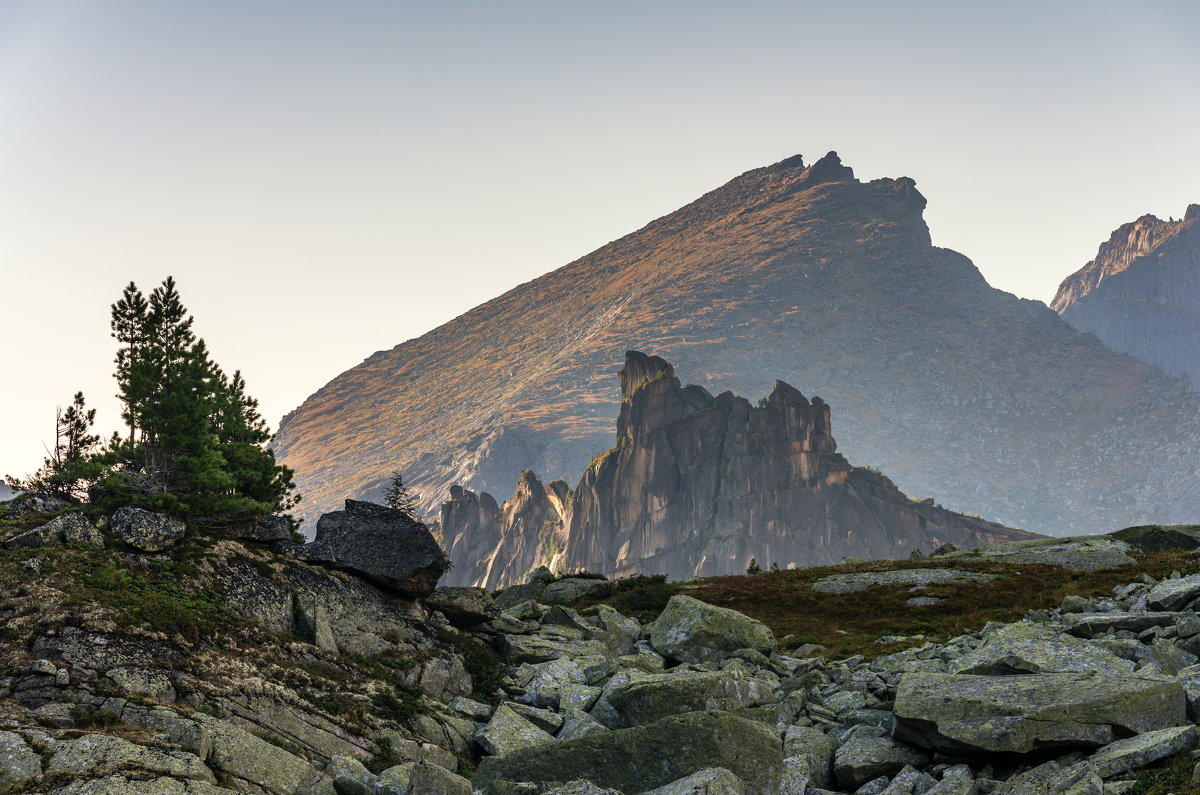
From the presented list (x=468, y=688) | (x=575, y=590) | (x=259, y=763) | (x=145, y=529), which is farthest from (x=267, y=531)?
(x=575, y=590)

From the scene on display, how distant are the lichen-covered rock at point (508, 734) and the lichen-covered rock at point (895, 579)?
3374cm

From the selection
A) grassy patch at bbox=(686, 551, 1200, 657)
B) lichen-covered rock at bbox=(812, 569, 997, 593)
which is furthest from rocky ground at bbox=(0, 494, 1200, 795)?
lichen-covered rock at bbox=(812, 569, 997, 593)

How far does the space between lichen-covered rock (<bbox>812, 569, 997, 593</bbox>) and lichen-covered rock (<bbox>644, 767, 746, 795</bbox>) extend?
39.4m

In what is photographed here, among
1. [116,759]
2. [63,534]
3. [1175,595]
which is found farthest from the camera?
[1175,595]

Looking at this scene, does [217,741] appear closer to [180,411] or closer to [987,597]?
[180,411]

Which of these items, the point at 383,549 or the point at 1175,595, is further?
the point at 383,549

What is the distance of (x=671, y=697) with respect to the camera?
22.8 meters

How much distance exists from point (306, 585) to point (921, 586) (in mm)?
37189

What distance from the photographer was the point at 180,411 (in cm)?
3872

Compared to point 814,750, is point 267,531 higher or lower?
higher

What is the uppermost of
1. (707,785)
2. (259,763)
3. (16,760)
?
(16,760)

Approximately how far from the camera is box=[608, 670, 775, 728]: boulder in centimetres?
2269

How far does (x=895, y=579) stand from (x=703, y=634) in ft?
82.9

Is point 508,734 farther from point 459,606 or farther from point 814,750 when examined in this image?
point 459,606
